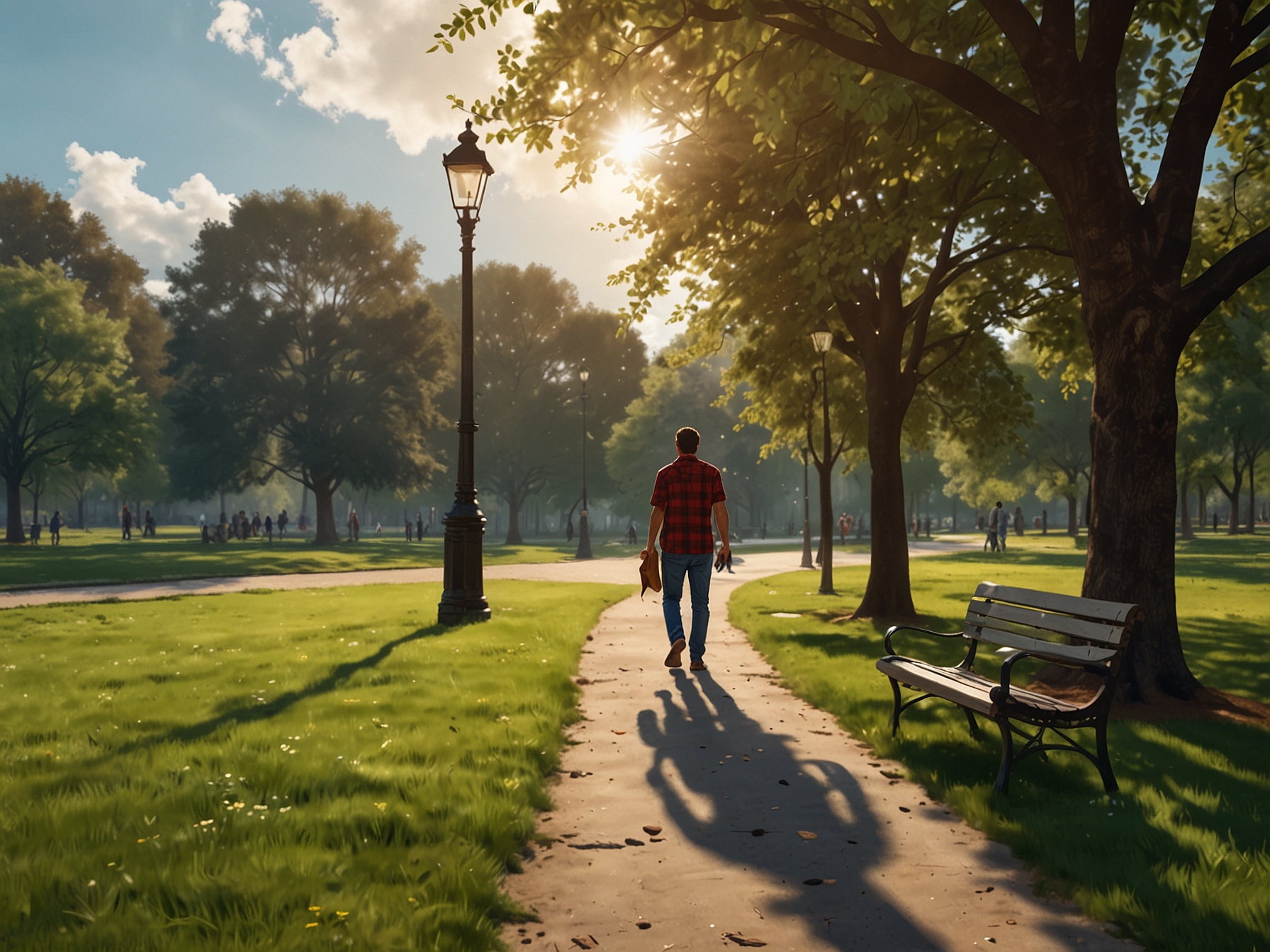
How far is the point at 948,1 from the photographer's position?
8297mm

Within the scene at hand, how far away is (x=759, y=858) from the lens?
12.9 feet

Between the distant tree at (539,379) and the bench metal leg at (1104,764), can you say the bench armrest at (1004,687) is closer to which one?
the bench metal leg at (1104,764)

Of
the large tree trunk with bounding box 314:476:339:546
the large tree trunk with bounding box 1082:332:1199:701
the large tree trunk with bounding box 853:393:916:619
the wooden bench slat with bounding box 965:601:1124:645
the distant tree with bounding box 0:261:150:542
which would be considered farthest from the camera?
the large tree trunk with bounding box 314:476:339:546

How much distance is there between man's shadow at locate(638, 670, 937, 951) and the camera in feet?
10.9

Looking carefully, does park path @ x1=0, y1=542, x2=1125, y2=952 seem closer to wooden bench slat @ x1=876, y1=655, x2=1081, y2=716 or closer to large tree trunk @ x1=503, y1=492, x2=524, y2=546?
wooden bench slat @ x1=876, y1=655, x2=1081, y2=716

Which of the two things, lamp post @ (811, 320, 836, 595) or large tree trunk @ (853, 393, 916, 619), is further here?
lamp post @ (811, 320, 836, 595)

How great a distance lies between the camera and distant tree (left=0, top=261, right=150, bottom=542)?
36.6 m

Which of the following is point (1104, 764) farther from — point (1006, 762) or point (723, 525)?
point (723, 525)

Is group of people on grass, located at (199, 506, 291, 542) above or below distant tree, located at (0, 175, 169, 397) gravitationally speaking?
below

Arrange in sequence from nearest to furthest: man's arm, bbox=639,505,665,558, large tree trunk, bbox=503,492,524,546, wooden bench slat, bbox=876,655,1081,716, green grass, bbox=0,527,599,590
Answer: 1. wooden bench slat, bbox=876,655,1081,716
2. man's arm, bbox=639,505,665,558
3. green grass, bbox=0,527,599,590
4. large tree trunk, bbox=503,492,524,546

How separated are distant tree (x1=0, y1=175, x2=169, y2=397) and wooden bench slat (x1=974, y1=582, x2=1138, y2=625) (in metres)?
46.9

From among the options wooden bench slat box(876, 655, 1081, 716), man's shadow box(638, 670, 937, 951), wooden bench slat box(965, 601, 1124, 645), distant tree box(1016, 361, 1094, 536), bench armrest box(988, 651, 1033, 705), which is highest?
distant tree box(1016, 361, 1094, 536)

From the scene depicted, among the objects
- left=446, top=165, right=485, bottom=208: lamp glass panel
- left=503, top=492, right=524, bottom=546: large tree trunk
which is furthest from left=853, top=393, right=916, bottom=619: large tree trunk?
left=503, top=492, right=524, bottom=546: large tree trunk

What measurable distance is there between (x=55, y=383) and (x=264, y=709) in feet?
126
